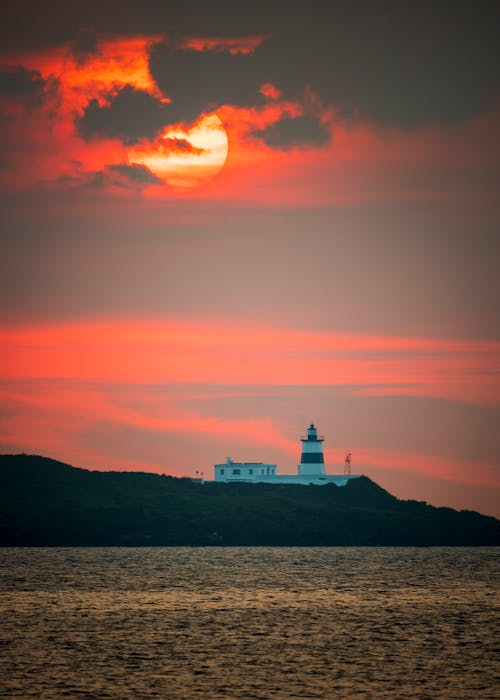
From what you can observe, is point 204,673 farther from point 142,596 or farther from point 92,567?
point 92,567

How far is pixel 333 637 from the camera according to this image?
277ft

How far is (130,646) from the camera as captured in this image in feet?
255

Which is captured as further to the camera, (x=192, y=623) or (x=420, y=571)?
(x=420, y=571)

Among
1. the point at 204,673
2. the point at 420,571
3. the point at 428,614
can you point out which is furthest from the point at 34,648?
the point at 420,571

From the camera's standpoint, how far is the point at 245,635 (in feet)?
277

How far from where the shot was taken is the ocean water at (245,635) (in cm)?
6231

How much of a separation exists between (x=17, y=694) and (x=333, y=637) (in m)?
31.6

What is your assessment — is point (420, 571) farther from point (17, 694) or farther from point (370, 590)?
point (17, 694)

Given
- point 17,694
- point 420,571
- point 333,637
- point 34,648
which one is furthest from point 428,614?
point 420,571

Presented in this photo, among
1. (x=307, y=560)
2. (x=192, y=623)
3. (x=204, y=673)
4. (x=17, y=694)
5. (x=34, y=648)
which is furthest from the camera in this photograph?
(x=307, y=560)

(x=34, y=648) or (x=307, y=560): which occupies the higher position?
(x=307, y=560)

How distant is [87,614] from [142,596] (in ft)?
64.6

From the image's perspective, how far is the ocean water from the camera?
62.3 metres

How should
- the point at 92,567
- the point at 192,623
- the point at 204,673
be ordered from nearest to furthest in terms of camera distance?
the point at 204,673 → the point at 192,623 → the point at 92,567
